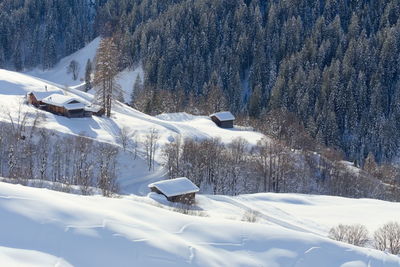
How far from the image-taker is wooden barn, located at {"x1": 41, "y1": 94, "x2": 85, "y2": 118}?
218 ft

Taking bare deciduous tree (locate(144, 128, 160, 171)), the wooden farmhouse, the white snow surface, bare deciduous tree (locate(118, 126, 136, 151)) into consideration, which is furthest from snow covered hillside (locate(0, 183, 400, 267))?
the white snow surface

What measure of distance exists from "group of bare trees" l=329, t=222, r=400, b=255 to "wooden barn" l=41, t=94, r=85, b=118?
39533mm

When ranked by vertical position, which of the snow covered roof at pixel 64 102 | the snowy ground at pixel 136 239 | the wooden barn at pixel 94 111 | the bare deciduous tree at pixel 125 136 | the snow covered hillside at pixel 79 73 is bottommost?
the snowy ground at pixel 136 239

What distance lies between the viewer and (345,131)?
106438mm

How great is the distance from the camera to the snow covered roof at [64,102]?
6644 centimetres

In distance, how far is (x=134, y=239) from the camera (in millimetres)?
19875

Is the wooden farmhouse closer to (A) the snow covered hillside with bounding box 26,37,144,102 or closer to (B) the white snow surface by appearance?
(A) the snow covered hillside with bounding box 26,37,144,102

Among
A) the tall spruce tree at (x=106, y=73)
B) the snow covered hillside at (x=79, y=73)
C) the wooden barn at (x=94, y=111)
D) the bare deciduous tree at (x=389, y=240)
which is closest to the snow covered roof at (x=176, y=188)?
the bare deciduous tree at (x=389, y=240)

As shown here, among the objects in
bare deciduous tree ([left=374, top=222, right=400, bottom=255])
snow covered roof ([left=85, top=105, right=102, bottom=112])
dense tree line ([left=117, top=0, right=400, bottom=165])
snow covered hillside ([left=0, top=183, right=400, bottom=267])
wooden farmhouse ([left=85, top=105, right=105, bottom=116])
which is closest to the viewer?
snow covered hillside ([left=0, top=183, right=400, bottom=267])

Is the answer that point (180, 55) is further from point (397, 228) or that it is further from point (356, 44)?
point (397, 228)

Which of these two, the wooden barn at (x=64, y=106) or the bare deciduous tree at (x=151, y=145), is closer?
the bare deciduous tree at (x=151, y=145)

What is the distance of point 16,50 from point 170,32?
160 ft

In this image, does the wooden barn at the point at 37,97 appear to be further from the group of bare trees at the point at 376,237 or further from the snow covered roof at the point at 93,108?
the group of bare trees at the point at 376,237

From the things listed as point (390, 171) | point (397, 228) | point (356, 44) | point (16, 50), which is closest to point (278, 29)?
point (356, 44)
